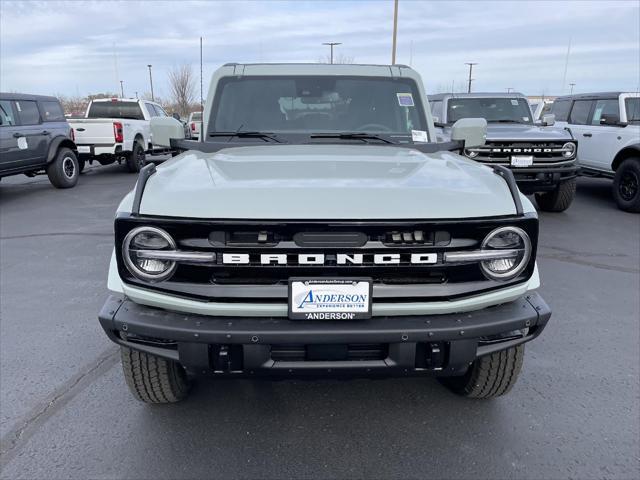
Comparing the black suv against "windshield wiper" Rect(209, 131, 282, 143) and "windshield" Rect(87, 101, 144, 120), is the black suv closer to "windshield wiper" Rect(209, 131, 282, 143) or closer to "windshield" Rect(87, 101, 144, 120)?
"windshield" Rect(87, 101, 144, 120)

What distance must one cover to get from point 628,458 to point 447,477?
0.92m

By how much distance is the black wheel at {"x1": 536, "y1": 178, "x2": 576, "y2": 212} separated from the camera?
321 inches

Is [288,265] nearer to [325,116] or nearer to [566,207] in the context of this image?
[325,116]

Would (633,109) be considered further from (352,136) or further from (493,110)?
(352,136)

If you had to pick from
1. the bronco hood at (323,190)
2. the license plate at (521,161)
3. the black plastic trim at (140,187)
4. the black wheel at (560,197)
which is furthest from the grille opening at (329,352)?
the black wheel at (560,197)

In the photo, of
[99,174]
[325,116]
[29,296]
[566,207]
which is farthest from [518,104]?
[99,174]

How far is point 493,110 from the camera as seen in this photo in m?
9.20

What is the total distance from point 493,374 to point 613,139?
789cm

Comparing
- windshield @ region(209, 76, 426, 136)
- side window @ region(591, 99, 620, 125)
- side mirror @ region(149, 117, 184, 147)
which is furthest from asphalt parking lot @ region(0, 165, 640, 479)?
side window @ region(591, 99, 620, 125)

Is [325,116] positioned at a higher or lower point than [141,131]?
higher

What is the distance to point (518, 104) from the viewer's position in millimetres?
9234

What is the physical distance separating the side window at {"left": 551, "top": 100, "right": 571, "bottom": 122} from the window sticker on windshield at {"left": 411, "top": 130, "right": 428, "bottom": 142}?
8324 millimetres

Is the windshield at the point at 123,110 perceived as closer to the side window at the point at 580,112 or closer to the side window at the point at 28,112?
the side window at the point at 28,112

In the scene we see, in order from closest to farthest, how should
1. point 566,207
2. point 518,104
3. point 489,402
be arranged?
point 489,402 → point 566,207 → point 518,104
